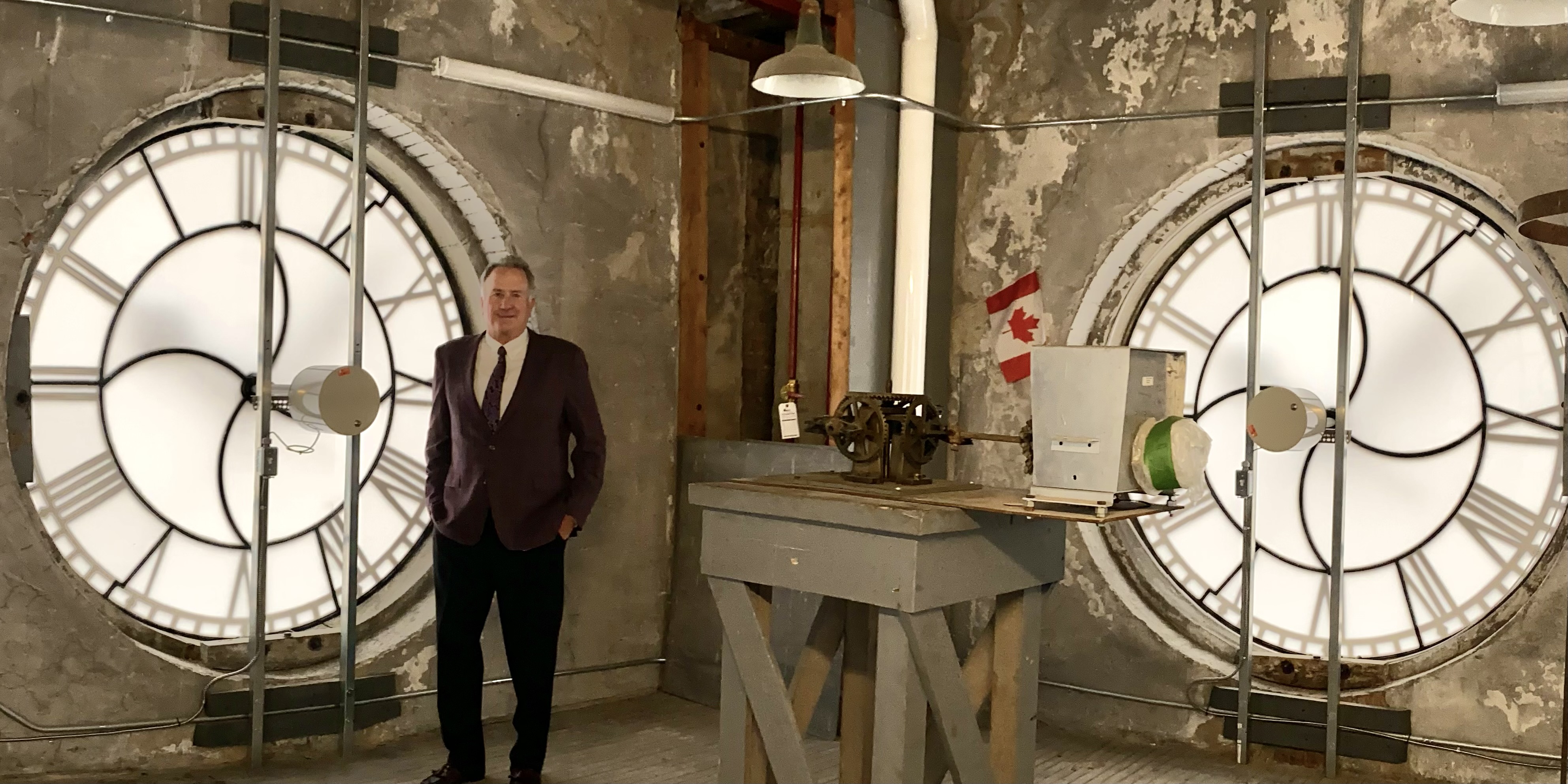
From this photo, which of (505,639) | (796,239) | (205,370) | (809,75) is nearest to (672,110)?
(796,239)

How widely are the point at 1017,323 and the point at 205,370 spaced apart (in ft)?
8.11

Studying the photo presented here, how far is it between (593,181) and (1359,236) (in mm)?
2439

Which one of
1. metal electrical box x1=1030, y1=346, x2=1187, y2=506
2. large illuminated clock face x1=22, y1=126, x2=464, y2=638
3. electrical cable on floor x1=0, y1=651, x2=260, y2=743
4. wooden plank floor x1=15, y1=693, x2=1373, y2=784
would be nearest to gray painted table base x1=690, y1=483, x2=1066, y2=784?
metal electrical box x1=1030, y1=346, x2=1187, y2=506

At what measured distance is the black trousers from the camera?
3230 mm

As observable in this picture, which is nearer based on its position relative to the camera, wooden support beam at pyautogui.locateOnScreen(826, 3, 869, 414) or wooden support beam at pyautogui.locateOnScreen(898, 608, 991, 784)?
wooden support beam at pyautogui.locateOnScreen(898, 608, 991, 784)

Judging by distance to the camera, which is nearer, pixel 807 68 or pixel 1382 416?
pixel 807 68

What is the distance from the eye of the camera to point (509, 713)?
395cm

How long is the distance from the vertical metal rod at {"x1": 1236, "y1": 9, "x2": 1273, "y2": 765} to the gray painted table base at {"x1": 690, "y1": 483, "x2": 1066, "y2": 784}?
4.19 feet

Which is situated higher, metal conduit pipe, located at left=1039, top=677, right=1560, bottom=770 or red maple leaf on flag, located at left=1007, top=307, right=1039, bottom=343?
red maple leaf on flag, located at left=1007, top=307, right=1039, bottom=343

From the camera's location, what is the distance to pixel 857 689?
2.69 meters

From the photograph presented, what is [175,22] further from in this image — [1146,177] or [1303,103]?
[1303,103]

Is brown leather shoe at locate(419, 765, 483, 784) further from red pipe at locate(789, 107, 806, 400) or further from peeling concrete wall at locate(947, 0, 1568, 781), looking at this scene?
red pipe at locate(789, 107, 806, 400)

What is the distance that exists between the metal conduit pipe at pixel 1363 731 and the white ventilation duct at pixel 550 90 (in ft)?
7.47

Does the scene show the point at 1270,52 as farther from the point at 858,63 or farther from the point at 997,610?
the point at 997,610
